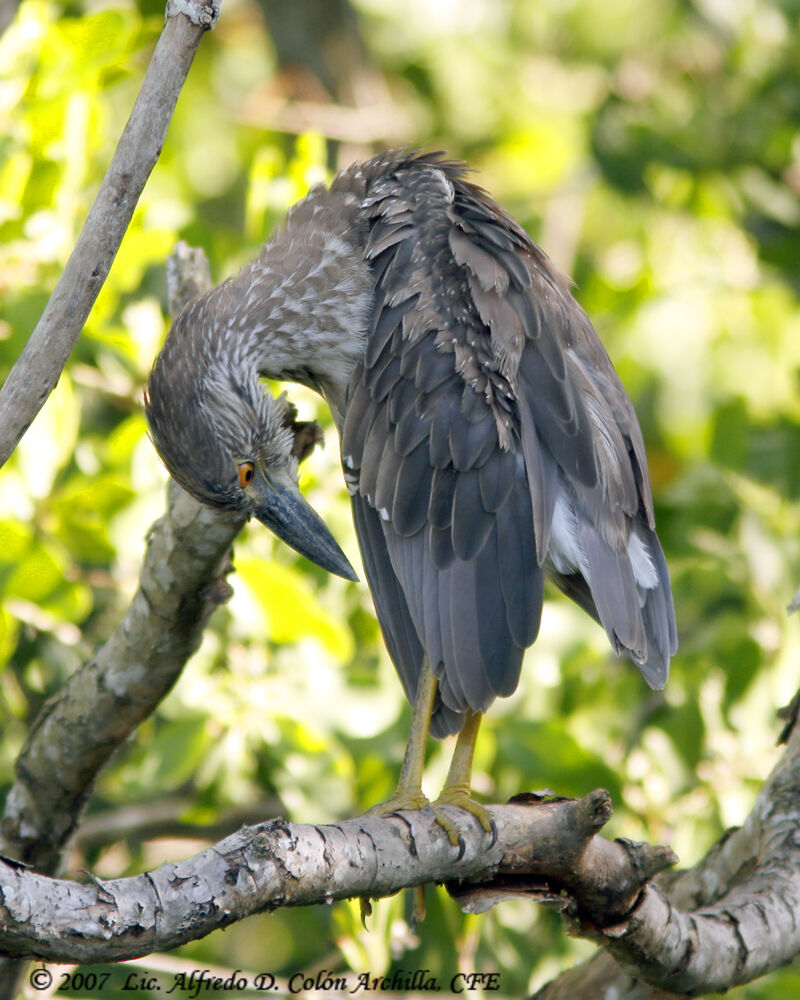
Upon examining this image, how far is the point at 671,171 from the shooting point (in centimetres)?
534

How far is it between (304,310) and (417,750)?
50.2 inches

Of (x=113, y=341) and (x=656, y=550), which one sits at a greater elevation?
(x=113, y=341)

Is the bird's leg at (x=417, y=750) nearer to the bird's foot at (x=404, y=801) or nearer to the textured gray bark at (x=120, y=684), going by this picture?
the bird's foot at (x=404, y=801)

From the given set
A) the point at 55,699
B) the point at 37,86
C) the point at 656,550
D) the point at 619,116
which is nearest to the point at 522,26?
the point at 619,116

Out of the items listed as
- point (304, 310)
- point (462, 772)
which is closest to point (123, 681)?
point (462, 772)

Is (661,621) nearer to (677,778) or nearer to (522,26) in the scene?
(677,778)

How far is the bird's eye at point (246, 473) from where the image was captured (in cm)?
298

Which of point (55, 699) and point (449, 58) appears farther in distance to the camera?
point (449, 58)

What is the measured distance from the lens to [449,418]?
2.79m

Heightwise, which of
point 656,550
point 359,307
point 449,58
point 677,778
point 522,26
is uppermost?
point 522,26

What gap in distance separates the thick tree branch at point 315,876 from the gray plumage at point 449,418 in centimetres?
32

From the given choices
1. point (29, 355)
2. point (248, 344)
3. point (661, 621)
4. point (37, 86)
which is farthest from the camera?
point (37, 86)

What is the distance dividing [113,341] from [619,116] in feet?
10.1

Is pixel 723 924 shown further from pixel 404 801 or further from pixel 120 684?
pixel 120 684
